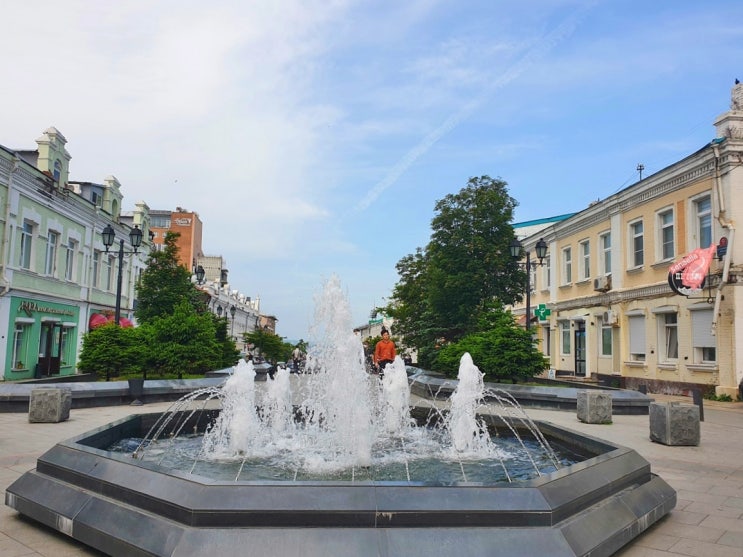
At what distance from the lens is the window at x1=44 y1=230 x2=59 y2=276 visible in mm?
27016

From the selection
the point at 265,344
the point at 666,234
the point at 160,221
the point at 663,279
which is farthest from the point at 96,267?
the point at 160,221

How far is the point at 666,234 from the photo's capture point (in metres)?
22.3

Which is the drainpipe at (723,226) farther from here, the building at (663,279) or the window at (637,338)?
the window at (637,338)

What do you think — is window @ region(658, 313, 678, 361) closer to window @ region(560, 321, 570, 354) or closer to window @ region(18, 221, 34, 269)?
window @ region(560, 321, 570, 354)

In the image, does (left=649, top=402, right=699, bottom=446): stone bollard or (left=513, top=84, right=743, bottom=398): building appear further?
(left=513, top=84, right=743, bottom=398): building

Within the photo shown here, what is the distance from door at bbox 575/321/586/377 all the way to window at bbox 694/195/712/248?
9.52 metres

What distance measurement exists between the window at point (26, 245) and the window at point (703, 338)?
26.1m

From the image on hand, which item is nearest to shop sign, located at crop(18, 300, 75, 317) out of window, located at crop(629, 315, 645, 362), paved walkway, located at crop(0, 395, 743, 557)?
paved walkway, located at crop(0, 395, 743, 557)

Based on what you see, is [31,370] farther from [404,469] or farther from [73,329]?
[404,469]

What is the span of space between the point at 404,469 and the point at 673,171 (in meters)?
18.5

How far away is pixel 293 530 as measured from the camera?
410 cm

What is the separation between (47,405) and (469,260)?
16.5 metres

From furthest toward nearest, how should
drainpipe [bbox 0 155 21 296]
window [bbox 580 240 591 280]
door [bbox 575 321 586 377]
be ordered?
door [bbox 575 321 586 377], window [bbox 580 240 591 280], drainpipe [bbox 0 155 21 296]

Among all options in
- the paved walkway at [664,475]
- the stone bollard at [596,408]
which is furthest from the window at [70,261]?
the stone bollard at [596,408]
